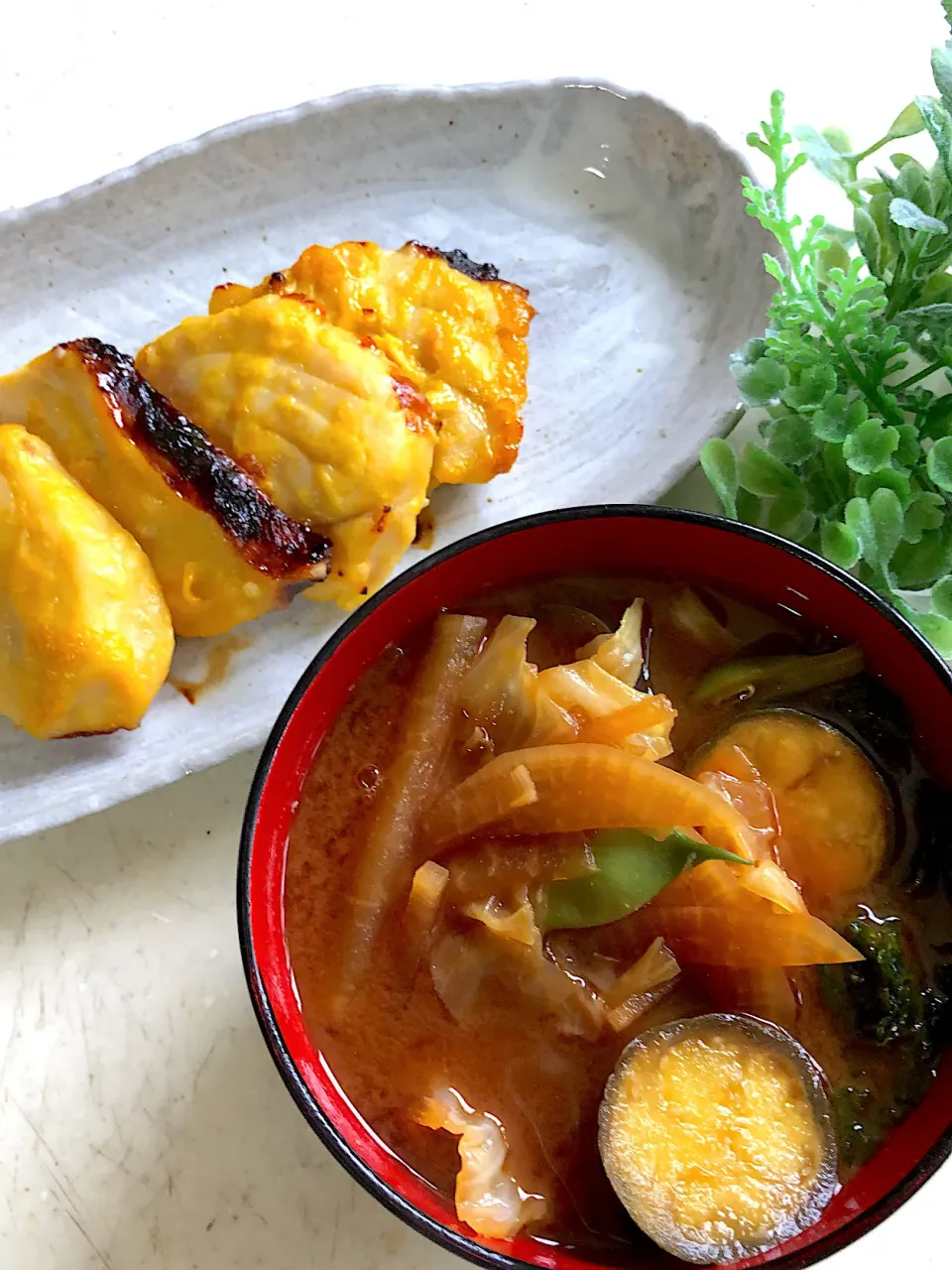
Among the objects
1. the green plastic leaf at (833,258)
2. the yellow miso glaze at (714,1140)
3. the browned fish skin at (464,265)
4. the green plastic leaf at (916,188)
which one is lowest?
the yellow miso glaze at (714,1140)

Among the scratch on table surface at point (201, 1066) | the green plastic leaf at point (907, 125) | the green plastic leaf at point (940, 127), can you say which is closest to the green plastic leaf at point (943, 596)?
the green plastic leaf at point (940, 127)

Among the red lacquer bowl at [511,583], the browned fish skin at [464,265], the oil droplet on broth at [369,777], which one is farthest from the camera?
the browned fish skin at [464,265]

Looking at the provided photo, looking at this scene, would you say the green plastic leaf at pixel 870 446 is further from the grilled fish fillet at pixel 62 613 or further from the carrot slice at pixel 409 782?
the grilled fish fillet at pixel 62 613

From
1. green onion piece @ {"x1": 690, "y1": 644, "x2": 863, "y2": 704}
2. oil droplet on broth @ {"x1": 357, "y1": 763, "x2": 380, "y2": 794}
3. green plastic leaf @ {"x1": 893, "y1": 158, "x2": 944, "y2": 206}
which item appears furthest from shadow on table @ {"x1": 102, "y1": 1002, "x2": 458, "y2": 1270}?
green plastic leaf @ {"x1": 893, "y1": 158, "x2": 944, "y2": 206}

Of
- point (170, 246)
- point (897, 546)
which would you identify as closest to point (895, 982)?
point (897, 546)

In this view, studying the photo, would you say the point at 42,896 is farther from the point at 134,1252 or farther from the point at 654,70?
the point at 654,70

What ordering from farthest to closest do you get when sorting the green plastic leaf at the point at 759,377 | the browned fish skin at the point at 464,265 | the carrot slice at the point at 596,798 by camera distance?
the browned fish skin at the point at 464,265 < the green plastic leaf at the point at 759,377 < the carrot slice at the point at 596,798
